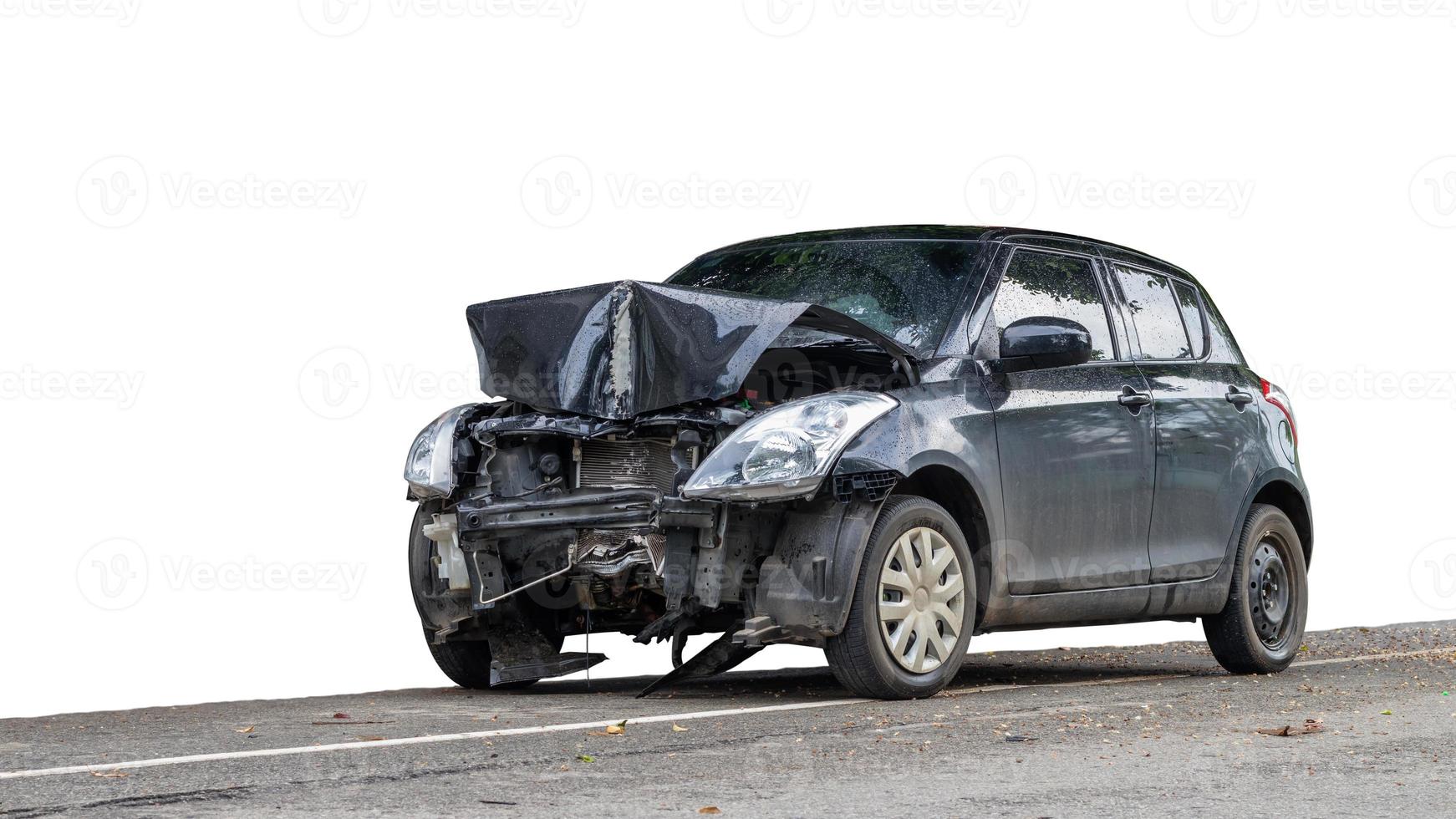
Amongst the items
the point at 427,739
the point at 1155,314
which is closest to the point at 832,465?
the point at 427,739

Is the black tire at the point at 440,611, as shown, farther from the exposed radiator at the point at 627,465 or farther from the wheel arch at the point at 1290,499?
the wheel arch at the point at 1290,499

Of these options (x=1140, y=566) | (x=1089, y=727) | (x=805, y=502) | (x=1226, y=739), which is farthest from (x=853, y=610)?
(x=1140, y=566)

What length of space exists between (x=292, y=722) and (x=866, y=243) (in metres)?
3.78

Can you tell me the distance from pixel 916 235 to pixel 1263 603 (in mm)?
3015

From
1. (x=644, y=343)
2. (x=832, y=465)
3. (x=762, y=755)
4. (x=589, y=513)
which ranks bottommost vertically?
(x=762, y=755)

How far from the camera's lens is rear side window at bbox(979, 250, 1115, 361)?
892cm

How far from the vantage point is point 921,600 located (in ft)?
26.4

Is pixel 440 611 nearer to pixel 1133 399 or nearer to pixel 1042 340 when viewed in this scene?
pixel 1042 340

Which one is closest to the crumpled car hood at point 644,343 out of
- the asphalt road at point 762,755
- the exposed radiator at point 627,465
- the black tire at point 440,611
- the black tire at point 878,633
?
the exposed radiator at point 627,465

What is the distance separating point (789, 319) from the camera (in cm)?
810

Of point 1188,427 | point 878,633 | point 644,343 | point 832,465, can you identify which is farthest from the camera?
point 1188,427

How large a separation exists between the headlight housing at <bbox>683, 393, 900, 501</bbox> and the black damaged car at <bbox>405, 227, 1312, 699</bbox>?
11 millimetres

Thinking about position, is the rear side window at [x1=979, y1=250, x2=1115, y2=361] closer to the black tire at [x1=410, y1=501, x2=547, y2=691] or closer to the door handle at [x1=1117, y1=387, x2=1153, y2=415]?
the door handle at [x1=1117, y1=387, x2=1153, y2=415]

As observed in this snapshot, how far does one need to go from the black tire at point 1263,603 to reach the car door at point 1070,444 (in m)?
1.11
